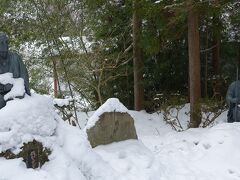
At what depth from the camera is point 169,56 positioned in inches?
537

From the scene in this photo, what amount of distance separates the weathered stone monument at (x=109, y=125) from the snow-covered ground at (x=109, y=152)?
5.5 inches

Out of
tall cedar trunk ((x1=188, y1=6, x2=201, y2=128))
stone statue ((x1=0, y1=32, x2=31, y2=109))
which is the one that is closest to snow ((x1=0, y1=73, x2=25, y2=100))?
stone statue ((x1=0, y1=32, x2=31, y2=109))

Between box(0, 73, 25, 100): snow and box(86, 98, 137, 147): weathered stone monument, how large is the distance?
155 cm

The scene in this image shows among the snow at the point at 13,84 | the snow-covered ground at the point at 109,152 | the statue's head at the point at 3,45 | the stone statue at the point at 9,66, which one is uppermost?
the statue's head at the point at 3,45

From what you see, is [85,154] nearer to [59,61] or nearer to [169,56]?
[59,61]

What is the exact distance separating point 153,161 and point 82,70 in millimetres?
6682

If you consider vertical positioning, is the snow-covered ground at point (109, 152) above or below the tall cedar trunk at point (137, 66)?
below

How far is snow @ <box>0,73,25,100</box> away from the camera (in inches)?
210

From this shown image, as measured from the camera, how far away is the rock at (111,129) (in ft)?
21.5

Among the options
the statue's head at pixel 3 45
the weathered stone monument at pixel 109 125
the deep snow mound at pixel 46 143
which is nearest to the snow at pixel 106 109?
the weathered stone monument at pixel 109 125

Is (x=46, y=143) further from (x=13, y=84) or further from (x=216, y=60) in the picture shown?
(x=216, y=60)

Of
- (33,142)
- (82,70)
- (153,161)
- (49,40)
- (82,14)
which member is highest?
(82,14)

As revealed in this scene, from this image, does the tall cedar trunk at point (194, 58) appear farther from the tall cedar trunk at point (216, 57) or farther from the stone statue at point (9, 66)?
the stone statue at point (9, 66)

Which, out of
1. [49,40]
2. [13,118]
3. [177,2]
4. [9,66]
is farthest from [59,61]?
[13,118]
